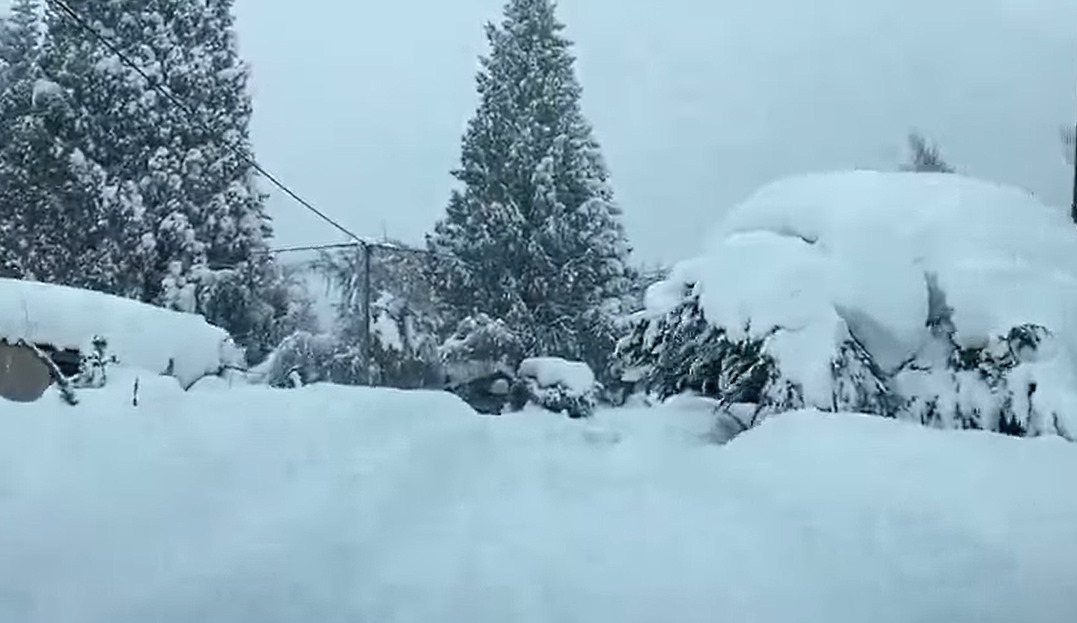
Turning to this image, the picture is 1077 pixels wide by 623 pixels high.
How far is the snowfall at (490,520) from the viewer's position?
267cm

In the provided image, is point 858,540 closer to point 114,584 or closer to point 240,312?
point 114,584

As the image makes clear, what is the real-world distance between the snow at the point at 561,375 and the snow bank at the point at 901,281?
24.9 ft

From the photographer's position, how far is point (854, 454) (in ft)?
13.8

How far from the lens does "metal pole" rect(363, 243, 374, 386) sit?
691 inches

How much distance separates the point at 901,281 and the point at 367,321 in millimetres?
13410

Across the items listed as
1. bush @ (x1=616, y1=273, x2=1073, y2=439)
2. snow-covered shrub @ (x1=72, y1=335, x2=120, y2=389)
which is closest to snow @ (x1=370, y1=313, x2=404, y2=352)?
snow-covered shrub @ (x1=72, y1=335, x2=120, y2=389)

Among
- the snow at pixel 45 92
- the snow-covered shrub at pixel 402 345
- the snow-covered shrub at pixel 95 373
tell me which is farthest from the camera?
the snow-covered shrub at pixel 402 345

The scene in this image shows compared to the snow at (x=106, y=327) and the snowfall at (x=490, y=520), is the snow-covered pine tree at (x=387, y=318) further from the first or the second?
the snowfall at (x=490, y=520)

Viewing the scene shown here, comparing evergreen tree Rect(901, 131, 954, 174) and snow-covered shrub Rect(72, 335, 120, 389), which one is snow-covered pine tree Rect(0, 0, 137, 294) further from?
snow-covered shrub Rect(72, 335, 120, 389)

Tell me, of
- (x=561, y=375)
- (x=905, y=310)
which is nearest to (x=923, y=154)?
(x=905, y=310)

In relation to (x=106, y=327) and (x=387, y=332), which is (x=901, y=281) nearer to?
(x=106, y=327)

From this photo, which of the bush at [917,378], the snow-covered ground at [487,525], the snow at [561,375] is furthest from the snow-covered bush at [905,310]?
the snow at [561,375]

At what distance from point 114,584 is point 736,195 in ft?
16.3

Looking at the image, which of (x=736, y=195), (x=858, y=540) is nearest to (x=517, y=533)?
(x=858, y=540)
